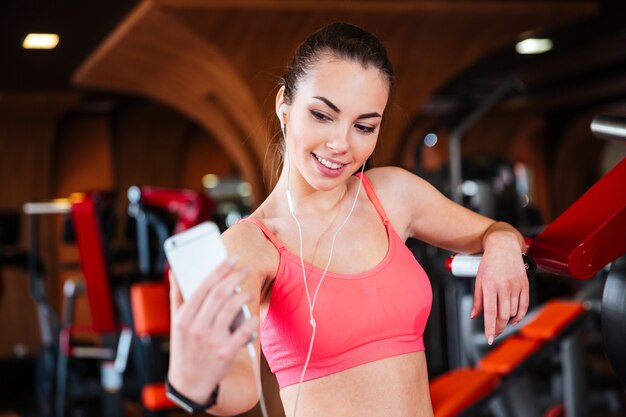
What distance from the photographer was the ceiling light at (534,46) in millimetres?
7468

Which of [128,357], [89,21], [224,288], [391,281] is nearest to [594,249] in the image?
[391,281]

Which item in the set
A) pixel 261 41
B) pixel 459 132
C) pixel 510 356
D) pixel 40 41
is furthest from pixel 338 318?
pixel 40 41

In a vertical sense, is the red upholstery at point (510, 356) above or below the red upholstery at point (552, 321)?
below

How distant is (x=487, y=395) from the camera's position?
2.96 m

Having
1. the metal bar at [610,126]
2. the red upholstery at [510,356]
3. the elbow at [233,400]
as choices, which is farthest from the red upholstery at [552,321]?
the elbow at [233,400]

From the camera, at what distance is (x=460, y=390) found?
281 centimetres

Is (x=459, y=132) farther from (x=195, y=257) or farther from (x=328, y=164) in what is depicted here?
(x=195, y=257)

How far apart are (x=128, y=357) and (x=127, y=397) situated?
16.5 inches

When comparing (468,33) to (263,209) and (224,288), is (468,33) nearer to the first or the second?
(263,209)

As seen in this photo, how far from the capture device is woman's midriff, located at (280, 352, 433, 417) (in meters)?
1.30

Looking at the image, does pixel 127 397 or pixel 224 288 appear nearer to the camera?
pixel 224 288

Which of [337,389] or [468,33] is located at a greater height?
[468,33]

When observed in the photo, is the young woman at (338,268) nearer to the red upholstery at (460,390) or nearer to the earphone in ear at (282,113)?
the earphone in ear at (282,113)

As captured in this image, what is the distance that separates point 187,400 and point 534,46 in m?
7.31
